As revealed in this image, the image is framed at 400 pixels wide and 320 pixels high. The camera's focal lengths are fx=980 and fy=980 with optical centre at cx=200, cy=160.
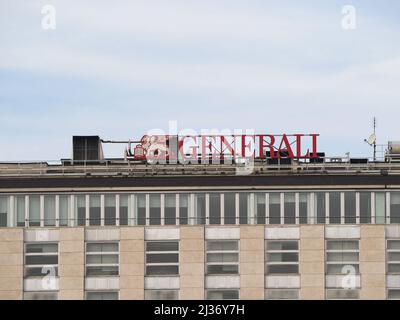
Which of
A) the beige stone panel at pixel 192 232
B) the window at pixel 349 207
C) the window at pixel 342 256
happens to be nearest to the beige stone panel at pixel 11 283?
the beige stone panel at pixel 192 232

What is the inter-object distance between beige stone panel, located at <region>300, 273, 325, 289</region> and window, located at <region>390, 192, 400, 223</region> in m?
8.90

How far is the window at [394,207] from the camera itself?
93.6 metres

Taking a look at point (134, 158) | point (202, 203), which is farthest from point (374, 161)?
point (134, 158)

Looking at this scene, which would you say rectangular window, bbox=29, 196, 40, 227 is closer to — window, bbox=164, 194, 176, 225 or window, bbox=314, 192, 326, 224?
window, bbox=164, 194, 176, 225

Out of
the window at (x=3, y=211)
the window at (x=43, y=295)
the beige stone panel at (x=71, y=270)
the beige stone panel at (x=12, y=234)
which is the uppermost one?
the window at (x=3, y=211)

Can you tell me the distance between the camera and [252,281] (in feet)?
302

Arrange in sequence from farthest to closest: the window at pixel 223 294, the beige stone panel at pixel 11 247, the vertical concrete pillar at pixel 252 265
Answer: the beige stone panel at pixel 11 247 < the window at pixel 223 294 < the vertical concrete pillar at pixel 252 265

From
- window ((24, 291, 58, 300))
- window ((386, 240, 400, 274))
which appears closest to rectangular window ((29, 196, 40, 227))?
window ((24, 291, 58, 300))

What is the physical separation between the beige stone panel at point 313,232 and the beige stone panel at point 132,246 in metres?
15.2

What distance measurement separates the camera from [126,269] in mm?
92562

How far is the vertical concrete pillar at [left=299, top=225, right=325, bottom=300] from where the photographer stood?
301ft

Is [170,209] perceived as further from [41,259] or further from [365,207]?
[365,207]

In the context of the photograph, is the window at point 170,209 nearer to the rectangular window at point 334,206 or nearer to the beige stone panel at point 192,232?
the beige stone panel at point 192,232

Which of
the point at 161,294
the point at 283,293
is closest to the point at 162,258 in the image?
the point at 161,294
